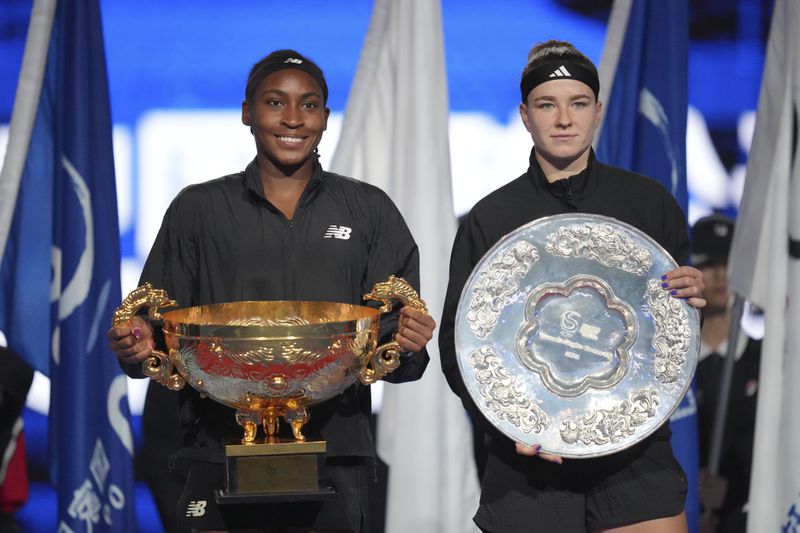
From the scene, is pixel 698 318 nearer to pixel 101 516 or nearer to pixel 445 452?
pixel 445 452

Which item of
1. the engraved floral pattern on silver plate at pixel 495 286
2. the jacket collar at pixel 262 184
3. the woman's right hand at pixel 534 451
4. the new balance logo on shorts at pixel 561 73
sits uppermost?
the new balance logo on shorts at pixel 561 73

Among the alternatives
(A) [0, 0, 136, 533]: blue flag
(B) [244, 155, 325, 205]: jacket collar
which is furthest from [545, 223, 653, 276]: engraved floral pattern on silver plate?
(A) [0, 0, 136, 533]: blue flag

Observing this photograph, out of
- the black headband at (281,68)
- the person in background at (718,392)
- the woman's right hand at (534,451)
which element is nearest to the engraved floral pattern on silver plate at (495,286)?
the woman's right hand at (534,451)

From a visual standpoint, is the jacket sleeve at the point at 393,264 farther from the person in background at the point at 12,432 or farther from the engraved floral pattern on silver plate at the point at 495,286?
the person in background at the point at 12,432

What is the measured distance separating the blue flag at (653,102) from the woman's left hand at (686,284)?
135cm

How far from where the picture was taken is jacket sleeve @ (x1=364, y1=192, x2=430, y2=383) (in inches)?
91.1

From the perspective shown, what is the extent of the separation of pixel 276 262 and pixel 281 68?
443 mm

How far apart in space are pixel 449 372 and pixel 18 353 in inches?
68.5

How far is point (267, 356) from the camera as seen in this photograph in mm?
1970

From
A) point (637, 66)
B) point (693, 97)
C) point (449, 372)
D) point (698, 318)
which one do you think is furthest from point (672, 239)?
point (693, 97)

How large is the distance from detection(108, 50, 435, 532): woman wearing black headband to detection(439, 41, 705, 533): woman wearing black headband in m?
0.20

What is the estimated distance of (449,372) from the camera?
2.35 meters

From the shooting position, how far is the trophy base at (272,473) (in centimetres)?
203

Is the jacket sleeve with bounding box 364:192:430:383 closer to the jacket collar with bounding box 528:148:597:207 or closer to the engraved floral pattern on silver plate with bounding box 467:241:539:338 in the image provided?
the engraved floral pattern on silver plate with bounding box 467:241:539:338
